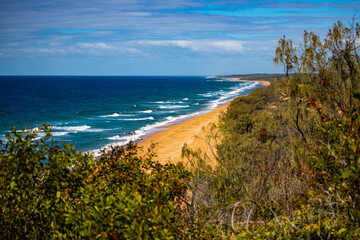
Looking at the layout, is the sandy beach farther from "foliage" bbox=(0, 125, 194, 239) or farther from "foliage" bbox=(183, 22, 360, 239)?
"foliage" bbox=(0, 125, 194, 239)

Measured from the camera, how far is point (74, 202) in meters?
4.22

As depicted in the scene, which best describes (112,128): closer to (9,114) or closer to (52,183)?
(9,114)

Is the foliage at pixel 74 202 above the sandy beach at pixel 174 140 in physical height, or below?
above

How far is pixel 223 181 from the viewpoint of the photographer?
7574 mm

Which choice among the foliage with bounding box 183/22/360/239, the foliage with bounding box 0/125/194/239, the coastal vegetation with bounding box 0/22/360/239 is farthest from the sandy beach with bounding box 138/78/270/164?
the foliage with bounding box 0/125/194/239

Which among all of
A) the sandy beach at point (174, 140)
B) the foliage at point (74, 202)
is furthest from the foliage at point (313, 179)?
the sandy beach at point (174, 140)

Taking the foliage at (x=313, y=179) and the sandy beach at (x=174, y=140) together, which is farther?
the sandy beach at (x=174, y=140)

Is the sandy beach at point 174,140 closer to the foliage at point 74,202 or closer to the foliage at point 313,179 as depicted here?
the foliage at point 313,179

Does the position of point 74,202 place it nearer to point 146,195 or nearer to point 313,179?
point 146,195

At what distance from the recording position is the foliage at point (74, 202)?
10.8ft

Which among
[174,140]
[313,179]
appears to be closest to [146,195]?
[313,179]

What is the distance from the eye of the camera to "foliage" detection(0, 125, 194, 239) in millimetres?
3287

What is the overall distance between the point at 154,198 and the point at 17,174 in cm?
209

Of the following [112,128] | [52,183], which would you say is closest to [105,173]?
[52,183]
